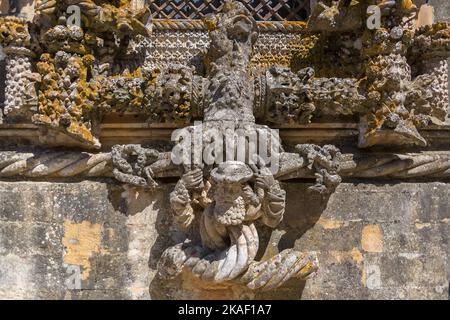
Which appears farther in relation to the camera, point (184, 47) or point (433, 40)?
point (184, 47)

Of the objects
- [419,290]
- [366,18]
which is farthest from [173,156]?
[419,290]

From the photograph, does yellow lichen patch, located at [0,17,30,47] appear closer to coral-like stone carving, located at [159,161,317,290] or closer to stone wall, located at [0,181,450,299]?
stone wall, located at [0,181,450,299]

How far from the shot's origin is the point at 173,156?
13.8 ft

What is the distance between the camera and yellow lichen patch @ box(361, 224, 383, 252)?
434 centimetres

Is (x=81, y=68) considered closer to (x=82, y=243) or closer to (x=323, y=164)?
(x=82, y=243)

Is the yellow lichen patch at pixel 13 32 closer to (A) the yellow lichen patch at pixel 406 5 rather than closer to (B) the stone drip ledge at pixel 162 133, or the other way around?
(B) the stone drip ledge at pixel 162 133

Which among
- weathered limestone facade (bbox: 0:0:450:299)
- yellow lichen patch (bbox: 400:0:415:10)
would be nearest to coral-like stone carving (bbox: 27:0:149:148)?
weathered limestone facade (bbox: 0:0:450:299)

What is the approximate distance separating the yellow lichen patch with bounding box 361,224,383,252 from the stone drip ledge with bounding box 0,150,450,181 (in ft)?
1.10

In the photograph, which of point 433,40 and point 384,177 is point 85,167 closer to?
point 384,177

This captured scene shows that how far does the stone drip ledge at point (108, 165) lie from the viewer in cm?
433

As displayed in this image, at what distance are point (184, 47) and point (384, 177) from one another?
1547 mm

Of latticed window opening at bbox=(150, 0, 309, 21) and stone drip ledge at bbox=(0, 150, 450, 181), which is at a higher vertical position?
latticed window opening at bbox=(150, 0, 309, 21)

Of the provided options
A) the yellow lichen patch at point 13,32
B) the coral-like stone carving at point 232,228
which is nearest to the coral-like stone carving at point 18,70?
the yellow lichen patch at point 13,32

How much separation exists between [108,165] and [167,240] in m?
0.59
